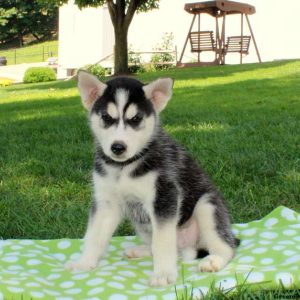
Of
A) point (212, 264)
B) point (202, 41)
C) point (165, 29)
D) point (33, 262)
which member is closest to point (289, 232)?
point (212, 264)

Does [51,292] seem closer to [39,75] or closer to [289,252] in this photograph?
[289,252]

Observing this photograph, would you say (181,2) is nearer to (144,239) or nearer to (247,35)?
(247,35)

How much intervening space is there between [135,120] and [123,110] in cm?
10

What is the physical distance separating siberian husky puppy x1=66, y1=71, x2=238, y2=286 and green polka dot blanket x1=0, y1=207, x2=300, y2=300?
4.7 inches

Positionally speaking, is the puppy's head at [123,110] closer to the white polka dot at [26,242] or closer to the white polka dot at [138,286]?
the white polka dot at [138,286]

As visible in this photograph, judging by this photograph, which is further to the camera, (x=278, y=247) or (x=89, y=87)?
(x=278, y=247)

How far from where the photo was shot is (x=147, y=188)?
3398 millimetres

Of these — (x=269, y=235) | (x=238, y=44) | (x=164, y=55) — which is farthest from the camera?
(x=164, y=55)

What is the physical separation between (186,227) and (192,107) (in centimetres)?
691

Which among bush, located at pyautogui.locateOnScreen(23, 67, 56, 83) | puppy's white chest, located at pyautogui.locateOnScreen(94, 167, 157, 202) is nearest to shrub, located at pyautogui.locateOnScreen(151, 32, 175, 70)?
bush, located at pyautogui.locateOnScreen(23, 67, 56, 83)

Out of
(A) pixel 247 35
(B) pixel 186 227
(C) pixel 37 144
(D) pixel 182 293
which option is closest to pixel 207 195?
(B) pixel 186 227

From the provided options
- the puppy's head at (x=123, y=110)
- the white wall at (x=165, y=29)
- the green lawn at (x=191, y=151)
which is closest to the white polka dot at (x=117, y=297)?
the puppy's head at (x=123, y=110)

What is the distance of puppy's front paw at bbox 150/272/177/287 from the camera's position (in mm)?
3268

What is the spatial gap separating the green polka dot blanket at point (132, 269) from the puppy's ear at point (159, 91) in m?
1.10
